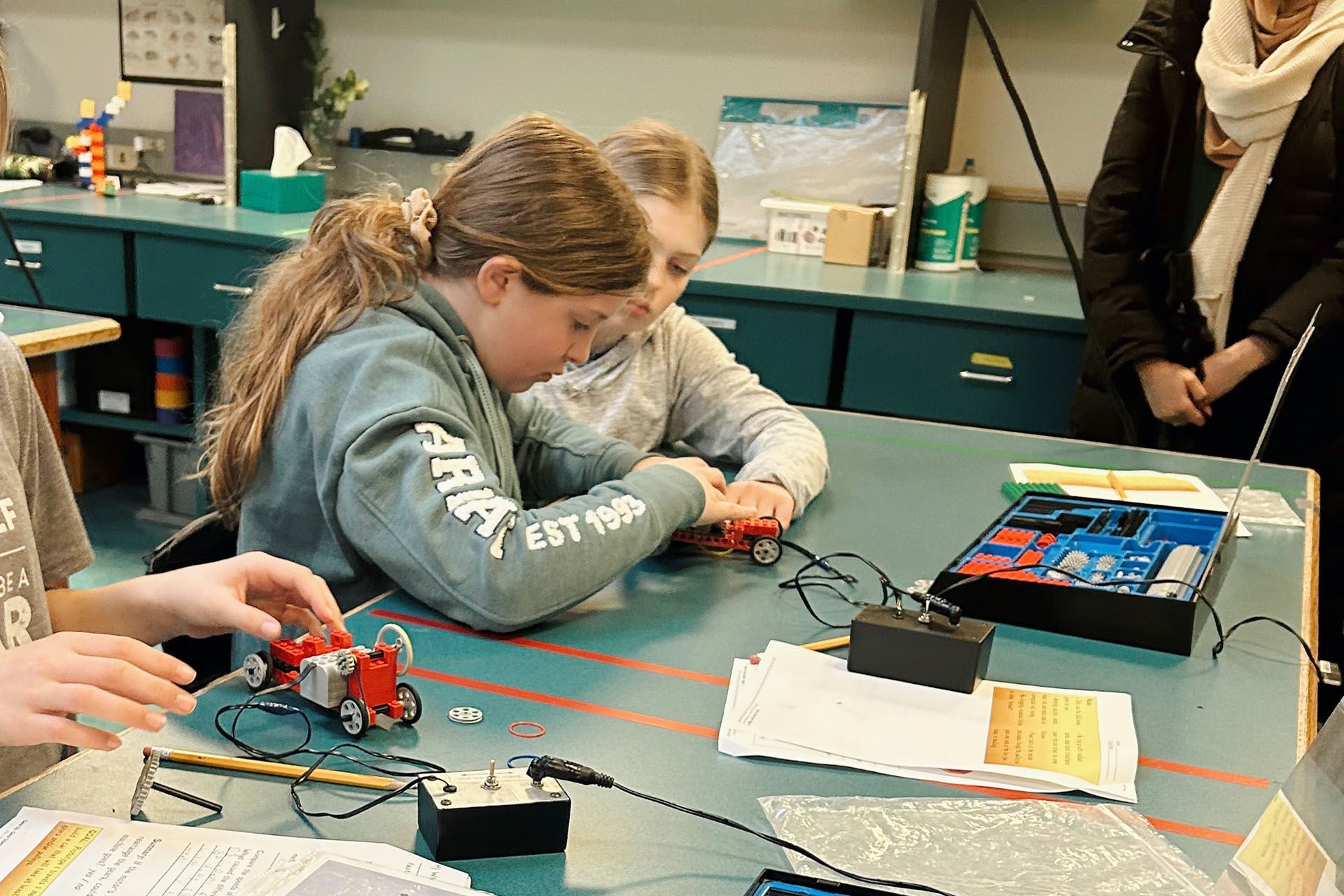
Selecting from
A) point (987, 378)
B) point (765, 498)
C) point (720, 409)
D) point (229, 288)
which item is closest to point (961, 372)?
point (987, 378)

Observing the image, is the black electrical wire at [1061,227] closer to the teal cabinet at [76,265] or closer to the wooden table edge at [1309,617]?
the wooden table edge at [1309,617]

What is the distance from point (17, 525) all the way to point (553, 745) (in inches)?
19.2

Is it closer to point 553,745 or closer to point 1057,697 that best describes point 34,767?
point 553,745

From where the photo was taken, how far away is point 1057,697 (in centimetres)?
104

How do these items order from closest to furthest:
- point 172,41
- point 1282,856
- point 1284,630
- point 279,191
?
point 1282,856, point 1284,630, point 279,191, point 172,41

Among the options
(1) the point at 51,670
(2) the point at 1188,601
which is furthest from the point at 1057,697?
(1) the point at 51,670

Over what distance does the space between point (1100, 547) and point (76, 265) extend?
8.50ft

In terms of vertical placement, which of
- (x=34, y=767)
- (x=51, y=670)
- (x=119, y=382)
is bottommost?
(x=119, y=382)

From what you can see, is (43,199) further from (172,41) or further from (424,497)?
(424,497)

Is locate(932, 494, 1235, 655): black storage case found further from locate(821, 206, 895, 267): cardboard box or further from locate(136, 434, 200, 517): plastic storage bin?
locate(136, 434, 200, 517): plastic storage bin

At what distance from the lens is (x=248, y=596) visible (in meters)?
0.98

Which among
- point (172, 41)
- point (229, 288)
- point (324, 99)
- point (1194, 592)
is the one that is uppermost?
point (172, 41)

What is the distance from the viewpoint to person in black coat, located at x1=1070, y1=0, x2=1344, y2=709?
2.12 meters

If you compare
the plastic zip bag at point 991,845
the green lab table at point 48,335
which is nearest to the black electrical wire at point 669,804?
the plastic zip bag at point 991,845
